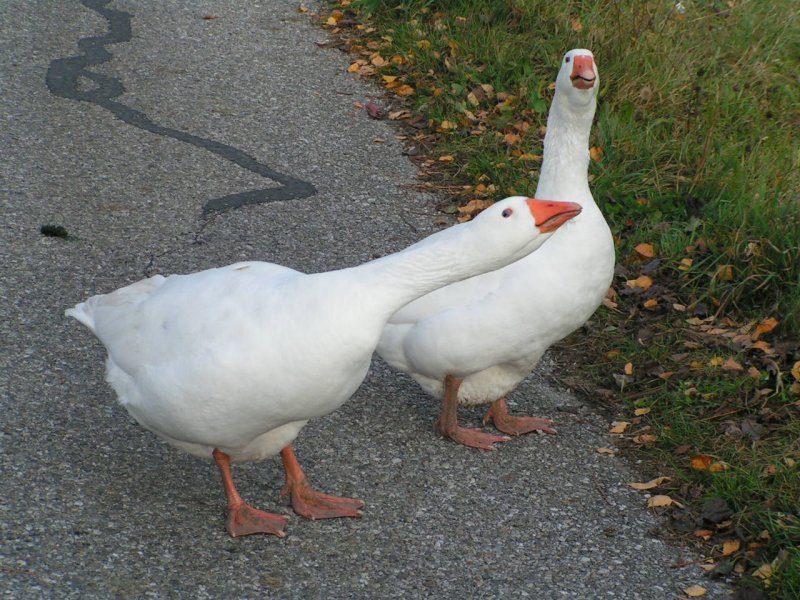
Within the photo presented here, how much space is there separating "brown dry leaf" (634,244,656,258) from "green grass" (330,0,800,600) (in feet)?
0.20

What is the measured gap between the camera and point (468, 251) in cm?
320

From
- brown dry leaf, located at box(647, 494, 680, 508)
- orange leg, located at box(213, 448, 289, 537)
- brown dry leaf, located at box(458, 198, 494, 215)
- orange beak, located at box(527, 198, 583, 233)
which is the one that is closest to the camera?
orange beak, located at box(527, 198, 583, 233)

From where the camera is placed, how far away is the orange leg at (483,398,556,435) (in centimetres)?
460

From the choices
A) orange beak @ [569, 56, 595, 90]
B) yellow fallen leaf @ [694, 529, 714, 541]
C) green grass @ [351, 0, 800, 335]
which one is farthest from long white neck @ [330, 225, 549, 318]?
green grass @ [351, 0, 800, 335]

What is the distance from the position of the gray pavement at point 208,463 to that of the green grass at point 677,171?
12.4 inches

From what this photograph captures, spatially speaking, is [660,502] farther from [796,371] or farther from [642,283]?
[642,283]

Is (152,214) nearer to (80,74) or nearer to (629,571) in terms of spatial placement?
(80,74)

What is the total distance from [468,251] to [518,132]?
380 centimetres

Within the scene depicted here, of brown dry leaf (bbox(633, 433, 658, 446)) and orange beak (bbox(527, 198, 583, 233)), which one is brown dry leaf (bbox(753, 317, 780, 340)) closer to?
brown dry leaf (bbox(633, 433, 658, 446))

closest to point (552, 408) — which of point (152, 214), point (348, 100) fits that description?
point (152, 214)

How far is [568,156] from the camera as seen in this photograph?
4.46 meters

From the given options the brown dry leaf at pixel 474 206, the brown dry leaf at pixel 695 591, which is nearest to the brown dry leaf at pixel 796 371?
the brown dry leaf at pixel 695 591

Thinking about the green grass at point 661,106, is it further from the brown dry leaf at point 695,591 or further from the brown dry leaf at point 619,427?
the brown dry leaf at point 695,591

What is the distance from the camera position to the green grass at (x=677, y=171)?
4316 mm
